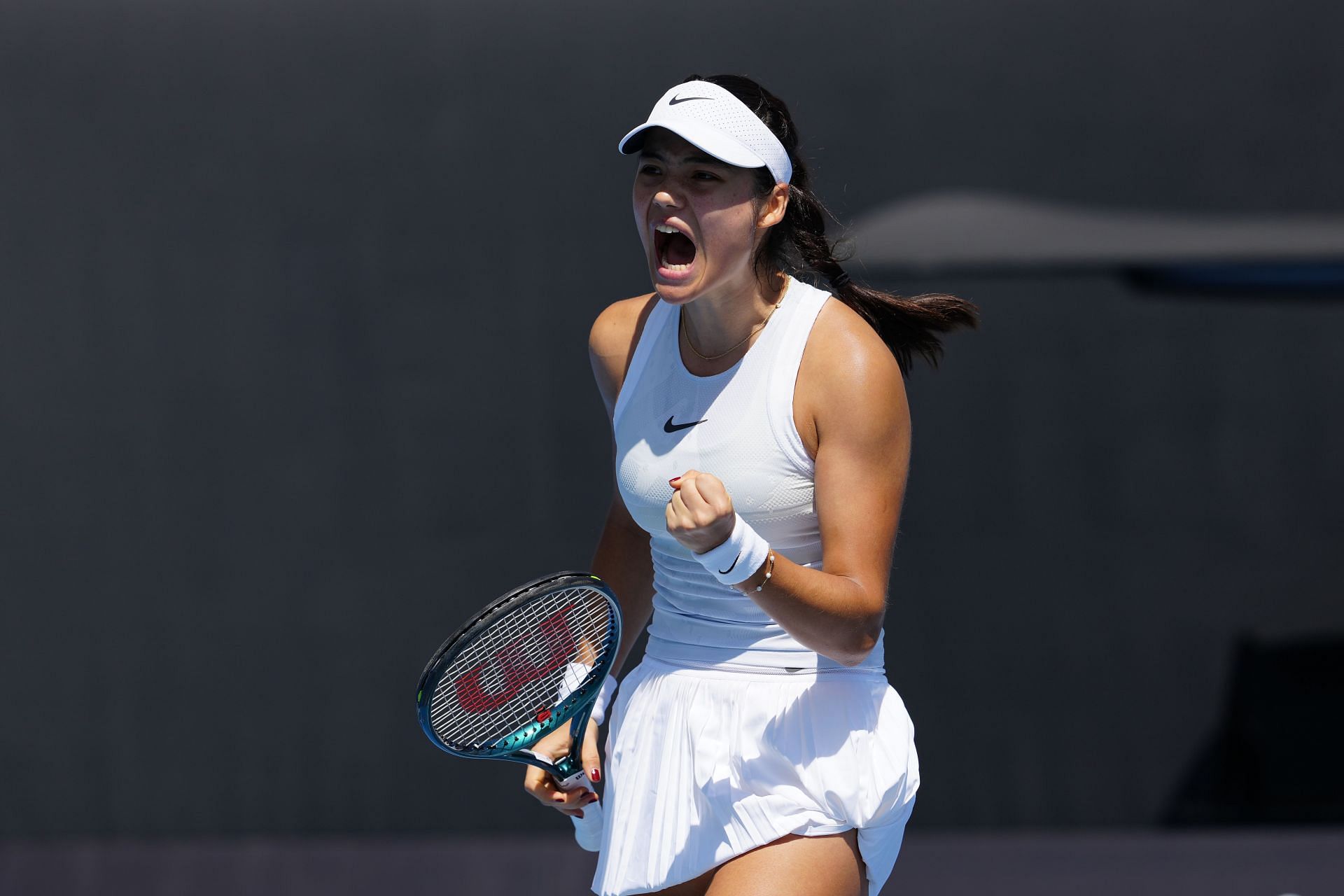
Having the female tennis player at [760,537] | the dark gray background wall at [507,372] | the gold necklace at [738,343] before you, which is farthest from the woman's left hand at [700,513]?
the dark gray background wall at [507,372]

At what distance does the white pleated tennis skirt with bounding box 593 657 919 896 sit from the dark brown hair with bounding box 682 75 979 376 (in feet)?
1.56

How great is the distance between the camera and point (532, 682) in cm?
205

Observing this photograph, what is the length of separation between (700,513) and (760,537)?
175 mm

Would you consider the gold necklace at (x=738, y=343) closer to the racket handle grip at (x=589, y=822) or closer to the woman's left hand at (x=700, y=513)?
the woman's left hand at (x=700, y=513)

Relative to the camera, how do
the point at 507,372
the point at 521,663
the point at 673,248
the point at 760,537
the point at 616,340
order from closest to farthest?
the point at 760,537
the point at 673,248
the point at 521,663
the point at 616,340
the point at 507,372

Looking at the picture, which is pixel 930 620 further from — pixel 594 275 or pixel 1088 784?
pixel 594 275

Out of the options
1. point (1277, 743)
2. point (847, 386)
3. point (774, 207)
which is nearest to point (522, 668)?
point (847, 386)

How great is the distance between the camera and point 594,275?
4.22m

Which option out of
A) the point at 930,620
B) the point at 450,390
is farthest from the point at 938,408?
the point at 450,390

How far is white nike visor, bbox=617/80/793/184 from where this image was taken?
6.01 ft

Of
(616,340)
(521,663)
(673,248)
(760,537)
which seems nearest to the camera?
(760,537)

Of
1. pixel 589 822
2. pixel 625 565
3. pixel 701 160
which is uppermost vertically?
pixel 701 160

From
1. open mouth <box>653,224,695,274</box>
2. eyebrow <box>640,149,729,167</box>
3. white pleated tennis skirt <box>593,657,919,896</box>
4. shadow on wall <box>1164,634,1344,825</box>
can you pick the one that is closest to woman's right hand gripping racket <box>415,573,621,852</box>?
white pleated tennis skirt <box>593,657,919,896</box>

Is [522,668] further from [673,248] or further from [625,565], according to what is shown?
[673,248]
